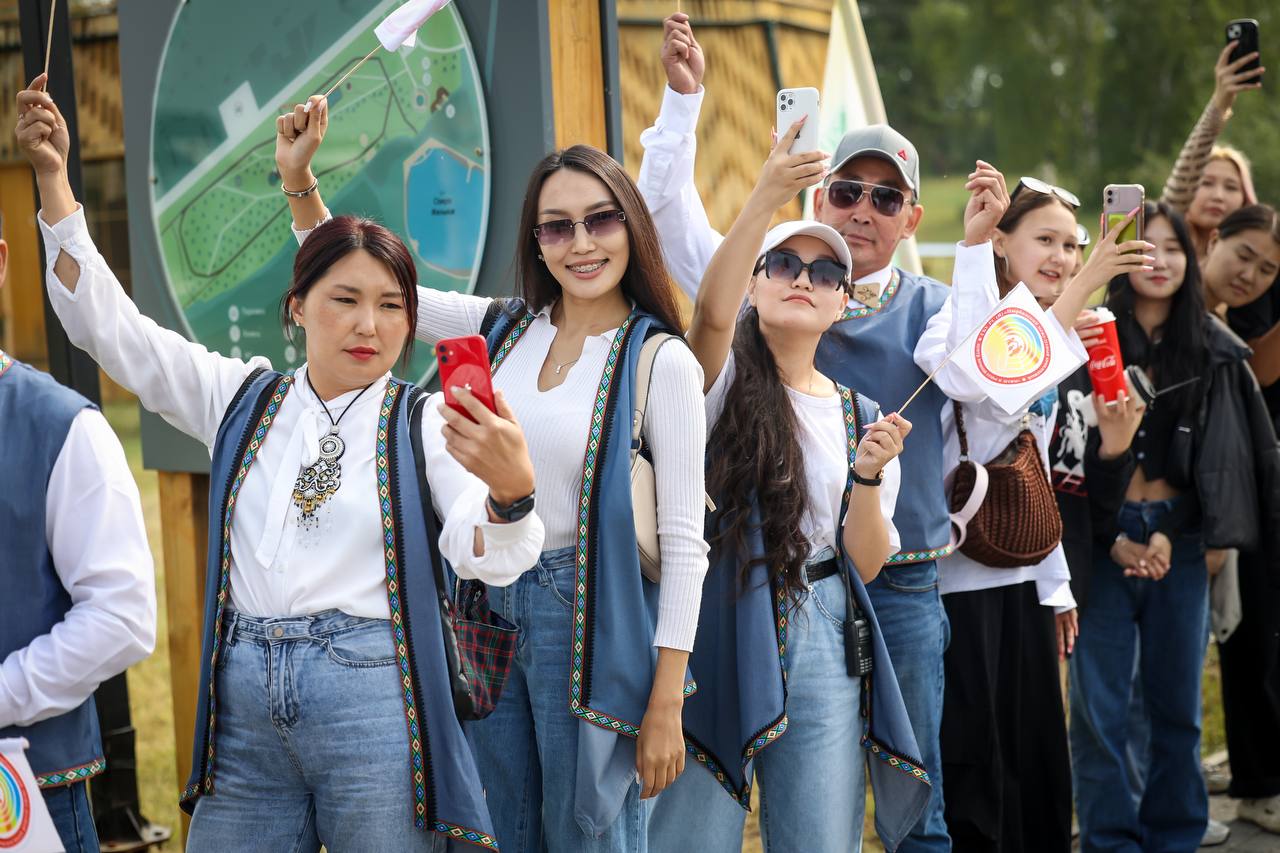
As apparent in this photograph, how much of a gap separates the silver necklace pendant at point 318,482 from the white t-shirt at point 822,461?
1004mm

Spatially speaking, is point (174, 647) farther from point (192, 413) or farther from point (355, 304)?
point (355, 304)

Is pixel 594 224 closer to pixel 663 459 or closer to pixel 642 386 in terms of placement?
pixel 642 386

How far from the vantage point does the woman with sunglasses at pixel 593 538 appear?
267 cm

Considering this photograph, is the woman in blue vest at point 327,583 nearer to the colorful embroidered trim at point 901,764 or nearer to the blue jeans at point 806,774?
the blue jeans at point 806,774

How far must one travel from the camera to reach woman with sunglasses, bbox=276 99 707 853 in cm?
267

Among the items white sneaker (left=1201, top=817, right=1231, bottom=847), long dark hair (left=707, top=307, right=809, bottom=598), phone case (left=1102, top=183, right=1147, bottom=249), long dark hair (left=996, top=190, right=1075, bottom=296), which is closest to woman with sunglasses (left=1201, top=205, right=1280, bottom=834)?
white sneaker (left=1201, top=817, right=1231, bottom=847)

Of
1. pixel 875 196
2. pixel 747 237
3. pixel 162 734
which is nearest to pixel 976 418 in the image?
pixel 875 196

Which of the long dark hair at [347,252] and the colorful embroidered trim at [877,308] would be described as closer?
the long dark hair at [347,252]

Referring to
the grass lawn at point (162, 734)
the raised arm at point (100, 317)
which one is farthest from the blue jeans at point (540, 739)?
the grass lawn at point (162, 734)

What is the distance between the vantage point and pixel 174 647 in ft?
15.2

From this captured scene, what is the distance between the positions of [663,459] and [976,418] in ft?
4.53

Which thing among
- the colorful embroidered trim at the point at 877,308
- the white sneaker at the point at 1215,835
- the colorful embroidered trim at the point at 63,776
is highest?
the colorful embroidered trim at the point at 877,308

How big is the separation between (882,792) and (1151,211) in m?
2.28

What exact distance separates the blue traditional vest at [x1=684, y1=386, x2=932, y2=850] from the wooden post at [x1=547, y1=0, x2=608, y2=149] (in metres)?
1.16
